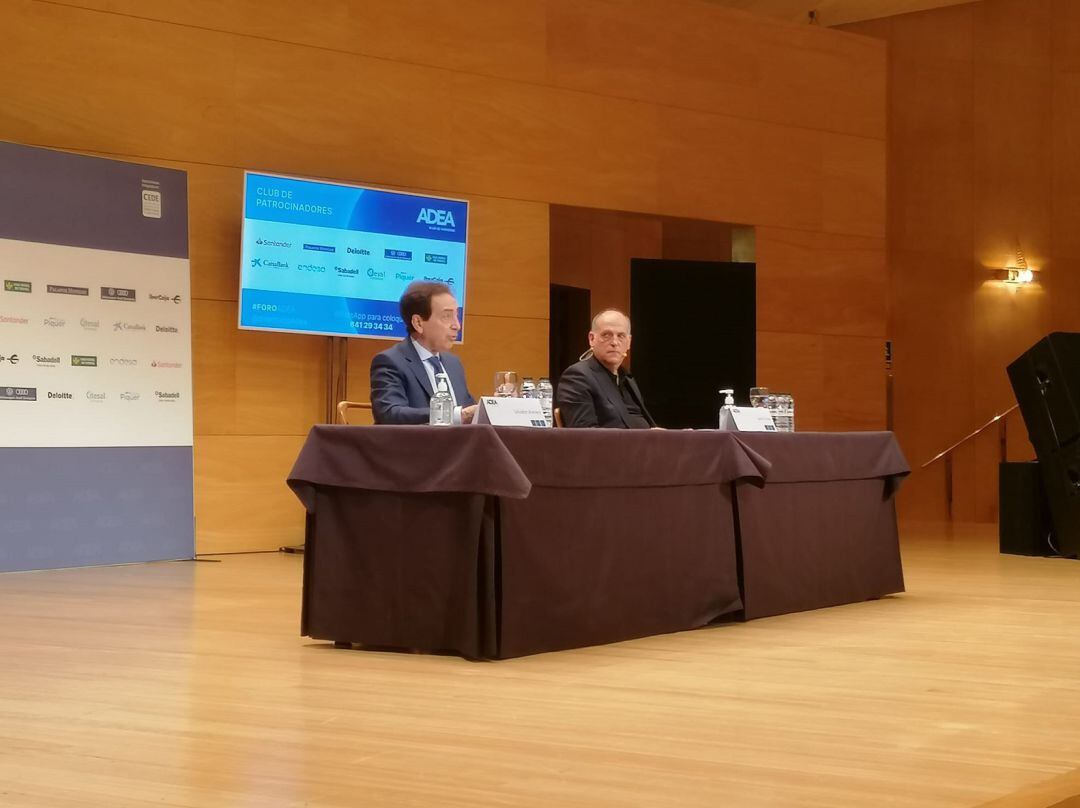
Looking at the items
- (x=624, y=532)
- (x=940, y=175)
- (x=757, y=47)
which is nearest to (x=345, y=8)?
(x=757, y=47)

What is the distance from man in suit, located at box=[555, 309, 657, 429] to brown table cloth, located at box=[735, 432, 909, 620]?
0.66m

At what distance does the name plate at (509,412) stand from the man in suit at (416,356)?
0.62 m

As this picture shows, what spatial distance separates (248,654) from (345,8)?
5.00 meters

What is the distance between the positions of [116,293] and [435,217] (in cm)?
191

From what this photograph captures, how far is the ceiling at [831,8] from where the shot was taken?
418 inches

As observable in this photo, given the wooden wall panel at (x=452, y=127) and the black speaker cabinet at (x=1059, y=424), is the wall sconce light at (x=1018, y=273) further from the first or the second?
the black speaker cabinet at (x=1059, y=424)

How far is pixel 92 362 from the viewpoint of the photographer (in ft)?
22.3

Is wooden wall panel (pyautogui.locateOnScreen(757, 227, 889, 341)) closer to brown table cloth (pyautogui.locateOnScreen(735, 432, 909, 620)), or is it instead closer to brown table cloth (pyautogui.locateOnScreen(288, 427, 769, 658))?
brown table cloth (pyautogui.locateOnScreen(735, 432, 909, 620))

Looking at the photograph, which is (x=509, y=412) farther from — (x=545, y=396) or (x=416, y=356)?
(x=416, y=356)

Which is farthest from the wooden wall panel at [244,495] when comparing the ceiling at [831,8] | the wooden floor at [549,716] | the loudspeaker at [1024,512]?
the ceiling at [831,8]

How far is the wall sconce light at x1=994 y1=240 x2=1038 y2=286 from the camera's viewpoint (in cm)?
1152

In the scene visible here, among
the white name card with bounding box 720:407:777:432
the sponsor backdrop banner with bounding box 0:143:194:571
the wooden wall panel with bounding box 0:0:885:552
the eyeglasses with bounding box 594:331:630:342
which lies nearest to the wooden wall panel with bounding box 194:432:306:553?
the wooden wall panel with bounding box 0:0:885:552

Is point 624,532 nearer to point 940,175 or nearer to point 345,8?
point 345,8

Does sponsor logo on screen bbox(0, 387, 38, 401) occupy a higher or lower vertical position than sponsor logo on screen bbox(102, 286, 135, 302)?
lower
